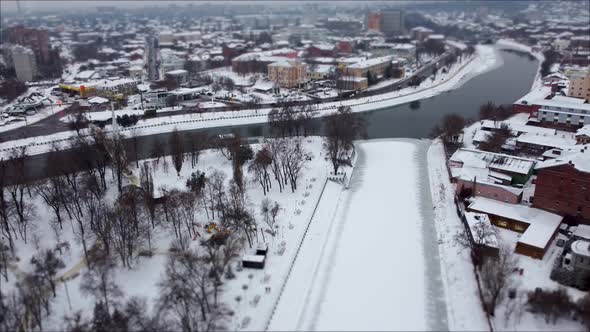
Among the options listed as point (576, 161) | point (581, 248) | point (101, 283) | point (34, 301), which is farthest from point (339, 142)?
point (34, 301)

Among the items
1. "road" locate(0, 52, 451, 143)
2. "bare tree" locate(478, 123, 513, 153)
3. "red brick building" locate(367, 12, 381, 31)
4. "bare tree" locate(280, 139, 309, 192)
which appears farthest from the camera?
"red brick building" locate(367, 12, 381, 31)

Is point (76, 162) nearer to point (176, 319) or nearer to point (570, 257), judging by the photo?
point (176, 319)

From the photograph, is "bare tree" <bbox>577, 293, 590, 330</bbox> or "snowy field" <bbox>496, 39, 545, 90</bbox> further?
A: "snowy field" <bbox>496, 39, 545, 90</bbox>

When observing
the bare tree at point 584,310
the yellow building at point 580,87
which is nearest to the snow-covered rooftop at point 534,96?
the yellow building at point 580,87

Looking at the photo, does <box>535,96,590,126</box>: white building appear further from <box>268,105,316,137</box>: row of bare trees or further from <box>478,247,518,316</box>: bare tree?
<box>478,247,518,316</box>: bare tree

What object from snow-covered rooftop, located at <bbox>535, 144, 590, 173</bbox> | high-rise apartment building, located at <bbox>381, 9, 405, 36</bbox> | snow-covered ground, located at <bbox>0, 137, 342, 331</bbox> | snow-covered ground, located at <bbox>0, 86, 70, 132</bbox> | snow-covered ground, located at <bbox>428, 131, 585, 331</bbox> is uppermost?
high-rise apartment building, located at <bbox>381, 9, 405, 36</bbox>

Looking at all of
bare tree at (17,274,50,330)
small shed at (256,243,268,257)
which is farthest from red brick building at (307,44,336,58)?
bare tree at (17,274,50,330)
